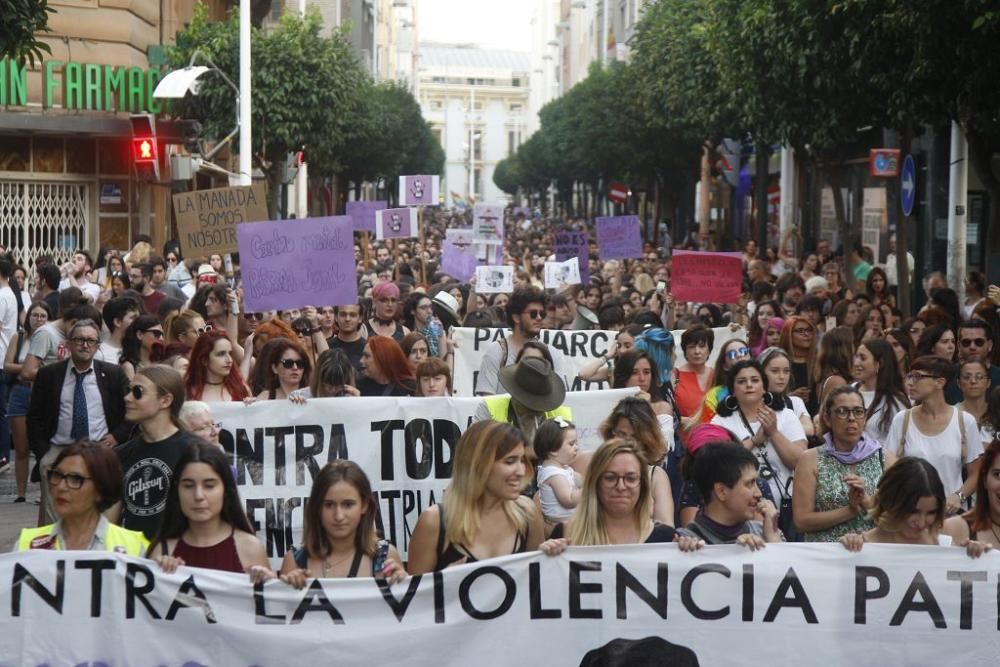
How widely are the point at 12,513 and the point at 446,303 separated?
4309 mm

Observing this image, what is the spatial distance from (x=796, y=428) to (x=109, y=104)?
2263 centimetres

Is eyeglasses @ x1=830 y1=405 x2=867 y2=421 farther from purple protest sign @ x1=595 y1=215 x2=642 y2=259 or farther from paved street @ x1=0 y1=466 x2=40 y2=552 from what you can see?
purple protest sign @ x1=595 y1=215 x2=642 y2=259

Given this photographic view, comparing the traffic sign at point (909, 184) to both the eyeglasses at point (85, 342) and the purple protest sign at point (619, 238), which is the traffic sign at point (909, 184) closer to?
the purple protest sign at point (619, 238)

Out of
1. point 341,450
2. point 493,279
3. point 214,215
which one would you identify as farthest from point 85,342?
point 493,279

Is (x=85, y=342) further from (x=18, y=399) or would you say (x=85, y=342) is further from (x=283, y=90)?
(x=283, y=90)

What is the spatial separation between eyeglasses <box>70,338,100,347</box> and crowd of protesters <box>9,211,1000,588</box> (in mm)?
18

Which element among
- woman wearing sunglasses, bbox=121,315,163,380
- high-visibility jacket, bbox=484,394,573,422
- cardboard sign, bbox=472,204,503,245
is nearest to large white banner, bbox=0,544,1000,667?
high-visibility jacket, bbox=484,394,573,422

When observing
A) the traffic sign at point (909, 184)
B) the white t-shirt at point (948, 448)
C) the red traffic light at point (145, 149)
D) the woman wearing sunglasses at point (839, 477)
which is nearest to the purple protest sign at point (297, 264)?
the white t-shirt at point (948, 448)

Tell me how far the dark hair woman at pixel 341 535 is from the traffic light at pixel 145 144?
76.6ft

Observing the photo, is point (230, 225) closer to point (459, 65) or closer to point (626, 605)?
point (626, 605)

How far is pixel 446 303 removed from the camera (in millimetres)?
14602

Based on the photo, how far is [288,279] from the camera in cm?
1113

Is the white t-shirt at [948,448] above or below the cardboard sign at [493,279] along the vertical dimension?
below

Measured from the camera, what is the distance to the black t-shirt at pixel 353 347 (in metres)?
11.2
